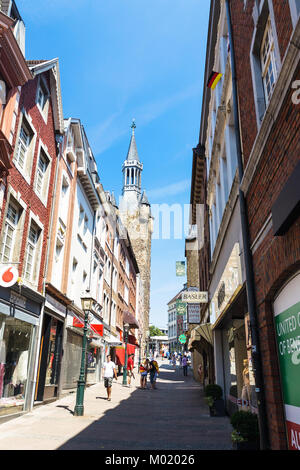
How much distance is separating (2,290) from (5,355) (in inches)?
82.0

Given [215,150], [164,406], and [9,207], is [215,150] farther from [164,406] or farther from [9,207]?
[164,406]

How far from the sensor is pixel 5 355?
33.7ft

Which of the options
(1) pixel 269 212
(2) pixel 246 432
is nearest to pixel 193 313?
(2) pixel 246 432

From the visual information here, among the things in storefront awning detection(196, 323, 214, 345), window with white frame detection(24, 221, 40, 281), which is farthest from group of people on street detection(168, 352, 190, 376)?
window with white frame detection(24, 221, 40, 281)

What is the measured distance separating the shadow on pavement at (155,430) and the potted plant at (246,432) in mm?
1250

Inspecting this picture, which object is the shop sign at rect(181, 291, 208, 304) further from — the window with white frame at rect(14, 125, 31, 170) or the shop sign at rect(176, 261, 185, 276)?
the shop sign at rect(176, 261, 185, 276)

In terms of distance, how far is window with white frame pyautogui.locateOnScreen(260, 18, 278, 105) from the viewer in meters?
6.23

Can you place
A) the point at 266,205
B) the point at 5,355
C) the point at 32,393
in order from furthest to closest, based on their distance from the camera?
the point at 32,393 → the point at 5,355 → the point at 266,205

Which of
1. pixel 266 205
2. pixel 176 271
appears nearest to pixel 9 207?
pixel 266 205

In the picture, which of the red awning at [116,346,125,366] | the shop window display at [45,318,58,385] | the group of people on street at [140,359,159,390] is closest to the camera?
the shop window display at [45,318,58,385]

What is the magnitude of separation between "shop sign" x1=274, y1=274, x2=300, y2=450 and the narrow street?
113 inches

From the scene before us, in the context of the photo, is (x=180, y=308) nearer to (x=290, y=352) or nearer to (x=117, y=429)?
(x=117, y=429)

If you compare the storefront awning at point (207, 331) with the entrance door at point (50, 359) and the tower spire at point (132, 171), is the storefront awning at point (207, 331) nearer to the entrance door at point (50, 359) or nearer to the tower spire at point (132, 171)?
the entrance door at point (50, 359)

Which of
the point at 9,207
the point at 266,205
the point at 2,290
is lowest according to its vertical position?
the point at 2,290
